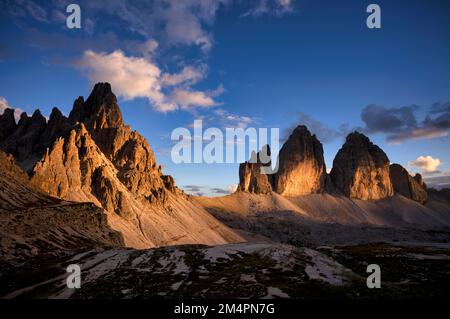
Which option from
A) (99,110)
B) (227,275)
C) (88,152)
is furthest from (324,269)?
(99,110)

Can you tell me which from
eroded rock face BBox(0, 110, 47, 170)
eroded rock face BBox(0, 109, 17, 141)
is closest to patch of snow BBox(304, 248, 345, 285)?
eroded rock face BBox(0, 110, 47, 170)

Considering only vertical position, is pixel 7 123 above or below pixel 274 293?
above

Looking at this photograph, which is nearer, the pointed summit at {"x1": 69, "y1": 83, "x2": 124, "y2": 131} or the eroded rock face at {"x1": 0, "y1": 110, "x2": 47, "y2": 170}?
the eroded rock face at {"x1": 0, "y1": 110, "x2": 47, "y2": 170}

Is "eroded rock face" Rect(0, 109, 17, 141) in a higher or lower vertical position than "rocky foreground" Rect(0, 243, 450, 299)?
higher

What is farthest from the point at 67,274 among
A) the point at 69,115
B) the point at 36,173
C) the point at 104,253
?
the point at 69,115

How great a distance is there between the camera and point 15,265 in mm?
41188

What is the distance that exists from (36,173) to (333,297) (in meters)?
109

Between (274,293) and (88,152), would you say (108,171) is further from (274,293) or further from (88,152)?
(274,293)

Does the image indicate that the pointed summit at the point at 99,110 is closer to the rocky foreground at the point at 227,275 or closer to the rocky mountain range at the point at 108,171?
the rocky mountain range at the point at 108,171

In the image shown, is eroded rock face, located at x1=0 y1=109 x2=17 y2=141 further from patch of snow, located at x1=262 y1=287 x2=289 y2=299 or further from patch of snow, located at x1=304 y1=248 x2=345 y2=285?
patch of snow, located at x1=262 y1=287 x2=289 y2=299

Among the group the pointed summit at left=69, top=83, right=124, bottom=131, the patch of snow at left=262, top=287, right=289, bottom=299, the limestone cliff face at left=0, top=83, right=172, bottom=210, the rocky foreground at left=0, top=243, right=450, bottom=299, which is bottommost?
the rocky foreground at left=0, top=243, right=450, bottom=299

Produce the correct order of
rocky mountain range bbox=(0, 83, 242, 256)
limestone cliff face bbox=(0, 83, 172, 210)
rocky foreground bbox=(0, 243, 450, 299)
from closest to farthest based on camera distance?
rocky foreground bbox=(0, 243, 450, 299), rocky mountain range bbox=(0, 83, 242, 256), limestone cliff face bbox=(0, 83, 172, 210)

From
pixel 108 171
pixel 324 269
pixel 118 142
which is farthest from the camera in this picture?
pixel 118 142
